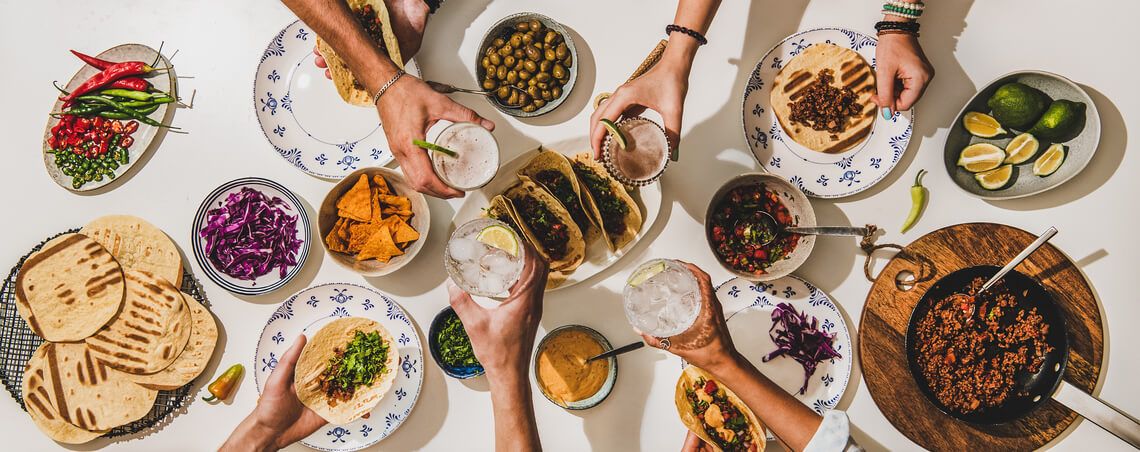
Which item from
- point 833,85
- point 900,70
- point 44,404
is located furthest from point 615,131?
point 44,404

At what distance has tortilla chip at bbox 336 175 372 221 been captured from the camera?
2492 mm

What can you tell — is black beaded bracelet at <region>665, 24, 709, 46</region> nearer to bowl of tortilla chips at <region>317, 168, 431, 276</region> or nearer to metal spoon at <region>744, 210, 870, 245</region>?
metal spoon at <region>744, 210, 870, 245</region>

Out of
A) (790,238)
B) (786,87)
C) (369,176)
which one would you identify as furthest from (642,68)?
(369,176)

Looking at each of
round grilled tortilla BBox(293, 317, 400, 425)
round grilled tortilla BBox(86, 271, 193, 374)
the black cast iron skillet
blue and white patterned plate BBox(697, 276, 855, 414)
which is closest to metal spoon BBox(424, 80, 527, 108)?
round grilled tortilla BBox(293, 317, 400, 425)

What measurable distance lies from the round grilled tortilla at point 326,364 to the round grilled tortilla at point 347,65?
1.15m

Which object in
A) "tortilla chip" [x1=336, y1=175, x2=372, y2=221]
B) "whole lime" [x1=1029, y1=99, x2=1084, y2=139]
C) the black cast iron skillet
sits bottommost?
the black cast iron skillet

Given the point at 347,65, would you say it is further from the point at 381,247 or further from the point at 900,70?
the point at 900,70

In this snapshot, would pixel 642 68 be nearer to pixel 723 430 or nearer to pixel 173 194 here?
pixel 723 430

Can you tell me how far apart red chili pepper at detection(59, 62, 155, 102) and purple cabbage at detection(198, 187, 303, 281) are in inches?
36.7

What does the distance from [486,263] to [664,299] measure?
0.74 m

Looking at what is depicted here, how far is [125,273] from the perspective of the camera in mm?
A: 2760

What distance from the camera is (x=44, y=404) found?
→ 2770 mm

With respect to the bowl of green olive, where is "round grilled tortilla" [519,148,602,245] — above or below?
below

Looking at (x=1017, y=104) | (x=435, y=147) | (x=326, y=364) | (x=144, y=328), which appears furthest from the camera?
(x=144, y=328)
